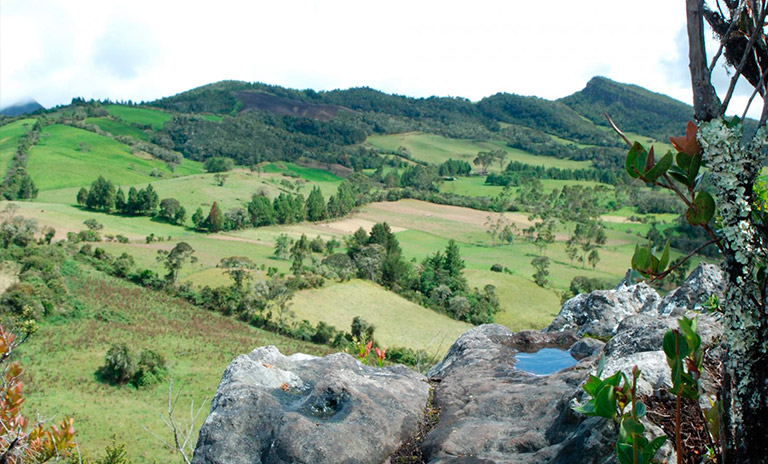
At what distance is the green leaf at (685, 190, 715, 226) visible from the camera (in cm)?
313

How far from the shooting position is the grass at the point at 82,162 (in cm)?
13175

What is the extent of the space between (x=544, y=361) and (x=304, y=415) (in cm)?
488

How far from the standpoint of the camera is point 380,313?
2803 inches

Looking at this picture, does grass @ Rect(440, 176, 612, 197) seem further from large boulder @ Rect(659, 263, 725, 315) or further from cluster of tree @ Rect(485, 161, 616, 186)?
large boulder @ Rect(659, 263, 725, 315)

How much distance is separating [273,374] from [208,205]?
120 m

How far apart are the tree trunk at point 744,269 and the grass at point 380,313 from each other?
58.7 metres

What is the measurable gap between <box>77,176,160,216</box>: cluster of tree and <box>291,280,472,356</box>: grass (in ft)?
188

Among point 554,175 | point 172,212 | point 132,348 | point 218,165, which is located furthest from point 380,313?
point 554,175

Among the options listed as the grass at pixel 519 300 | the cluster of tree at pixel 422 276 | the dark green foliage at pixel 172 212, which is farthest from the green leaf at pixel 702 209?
the dark green foliage at pixel 172 212

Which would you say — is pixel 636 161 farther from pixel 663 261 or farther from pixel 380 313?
pixel 380 313

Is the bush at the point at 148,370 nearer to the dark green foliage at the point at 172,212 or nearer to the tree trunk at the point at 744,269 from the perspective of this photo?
the tree trunk at the point at 744,269

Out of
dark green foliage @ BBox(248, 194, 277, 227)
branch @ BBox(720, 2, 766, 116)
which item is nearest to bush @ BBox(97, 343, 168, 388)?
branch @ BBox(720, 2, 766, 116)

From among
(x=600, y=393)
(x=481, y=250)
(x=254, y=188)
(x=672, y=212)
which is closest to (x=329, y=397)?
(x=600, y=393)

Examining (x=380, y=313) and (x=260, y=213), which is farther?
(x=260, y=213)
